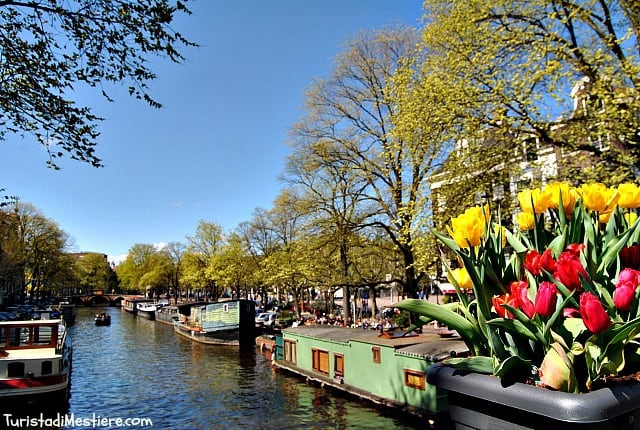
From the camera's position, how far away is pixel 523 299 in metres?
1.50

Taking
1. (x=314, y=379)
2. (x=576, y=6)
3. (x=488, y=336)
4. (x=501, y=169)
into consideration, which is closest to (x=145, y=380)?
(x=314, y=379)

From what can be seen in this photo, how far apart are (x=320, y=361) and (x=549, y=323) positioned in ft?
71.6

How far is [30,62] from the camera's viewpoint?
7.39m

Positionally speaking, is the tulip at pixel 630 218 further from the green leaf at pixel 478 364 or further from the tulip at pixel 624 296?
the green leaf at pixel 478 364

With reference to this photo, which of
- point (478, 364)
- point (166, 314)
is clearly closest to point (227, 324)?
point (166, 314)

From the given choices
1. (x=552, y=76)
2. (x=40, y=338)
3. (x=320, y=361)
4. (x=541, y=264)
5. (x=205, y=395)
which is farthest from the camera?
(x=40, y=338)

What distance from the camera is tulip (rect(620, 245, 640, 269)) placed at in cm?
173

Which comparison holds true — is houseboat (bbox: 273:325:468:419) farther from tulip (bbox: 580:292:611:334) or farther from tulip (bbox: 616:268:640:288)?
tulip (bbox: 580:292:611:334)

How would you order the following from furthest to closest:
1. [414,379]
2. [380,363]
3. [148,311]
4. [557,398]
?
[148,311] → [380,363] → [414,379] → [557,398]

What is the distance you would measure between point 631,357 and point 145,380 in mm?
27193

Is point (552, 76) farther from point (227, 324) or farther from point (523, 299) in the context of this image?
point (227, 324)

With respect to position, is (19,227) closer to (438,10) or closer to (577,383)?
(438,10)

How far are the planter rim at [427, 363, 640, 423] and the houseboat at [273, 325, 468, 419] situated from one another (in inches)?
454

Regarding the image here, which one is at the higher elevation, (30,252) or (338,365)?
(30,252)
